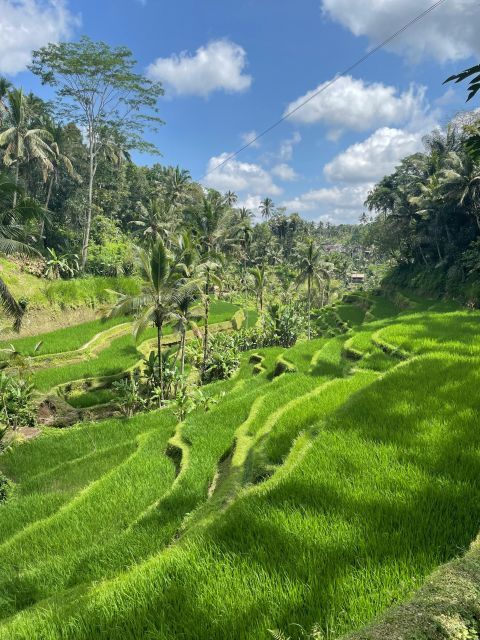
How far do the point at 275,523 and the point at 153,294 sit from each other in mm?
13054

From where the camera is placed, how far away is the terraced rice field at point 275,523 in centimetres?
285

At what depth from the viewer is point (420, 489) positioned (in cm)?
377

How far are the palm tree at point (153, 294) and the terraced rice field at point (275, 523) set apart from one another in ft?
21.5

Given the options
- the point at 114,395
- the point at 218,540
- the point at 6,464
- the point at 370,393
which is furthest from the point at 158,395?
the point at 218,540

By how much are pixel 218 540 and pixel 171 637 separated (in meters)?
0.93

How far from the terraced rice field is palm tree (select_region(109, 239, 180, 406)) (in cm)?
654

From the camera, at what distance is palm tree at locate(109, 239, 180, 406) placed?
15070 millimetres

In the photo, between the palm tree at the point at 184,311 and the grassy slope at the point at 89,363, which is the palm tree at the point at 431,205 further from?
the palm tree at the point at 184,311

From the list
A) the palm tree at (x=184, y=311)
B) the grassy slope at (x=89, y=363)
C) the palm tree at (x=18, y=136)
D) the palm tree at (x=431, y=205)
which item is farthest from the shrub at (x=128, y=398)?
the palm tree at (x=431, y=205)

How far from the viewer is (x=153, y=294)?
15.8 meters

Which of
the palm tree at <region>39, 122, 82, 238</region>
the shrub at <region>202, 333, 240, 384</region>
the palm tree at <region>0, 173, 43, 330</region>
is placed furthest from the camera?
the palm tree at <region>39, 122, 82, 238</region>

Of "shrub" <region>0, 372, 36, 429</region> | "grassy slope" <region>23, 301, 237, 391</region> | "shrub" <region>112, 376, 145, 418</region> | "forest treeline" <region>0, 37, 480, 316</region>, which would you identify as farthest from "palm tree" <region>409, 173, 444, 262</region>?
"shrub" <region>0, 372, 36, 429</region>

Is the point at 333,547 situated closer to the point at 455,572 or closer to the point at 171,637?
the point at 455,572

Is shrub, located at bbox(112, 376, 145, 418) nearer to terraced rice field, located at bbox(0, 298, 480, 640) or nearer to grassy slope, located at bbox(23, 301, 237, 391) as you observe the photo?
grassy slope, located at bbox(23, 301, 237, 391)
